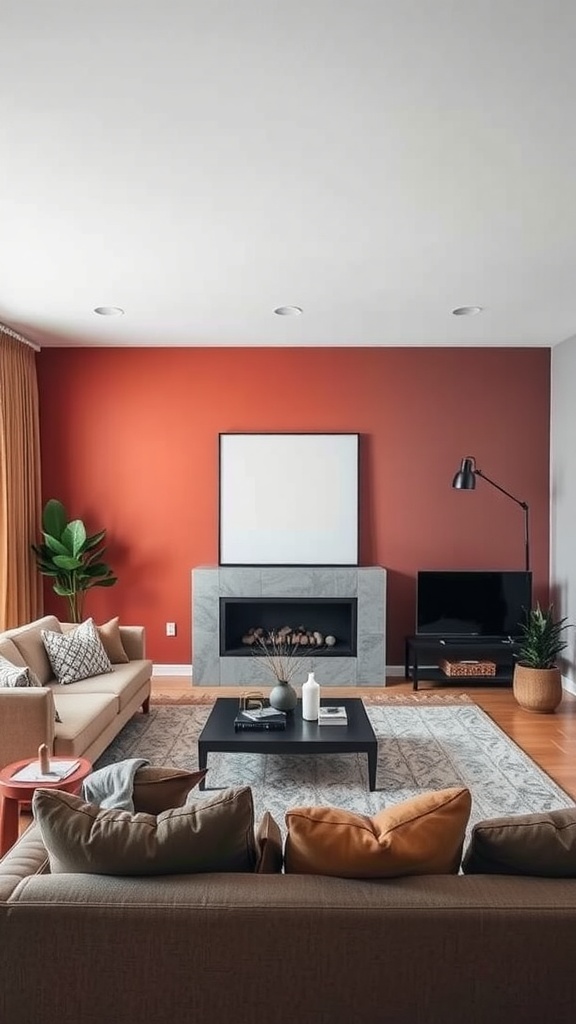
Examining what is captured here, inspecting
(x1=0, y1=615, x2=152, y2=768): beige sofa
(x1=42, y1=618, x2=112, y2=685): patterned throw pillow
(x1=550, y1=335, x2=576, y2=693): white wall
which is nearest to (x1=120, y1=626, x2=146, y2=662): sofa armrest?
(x1=0, y1=615, x2=152, y2=768): beige sofa

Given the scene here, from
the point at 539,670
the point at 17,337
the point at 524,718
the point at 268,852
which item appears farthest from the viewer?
the point at 17,337

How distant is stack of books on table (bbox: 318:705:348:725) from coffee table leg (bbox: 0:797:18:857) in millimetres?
1616

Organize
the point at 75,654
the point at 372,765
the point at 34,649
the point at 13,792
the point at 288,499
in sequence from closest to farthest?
1. the point at 13,792
2. the point at 372,765
3. the point at 34,649
4. the point at 75,654
5. the point at 288,499

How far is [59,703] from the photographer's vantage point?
376cm

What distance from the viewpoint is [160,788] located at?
1791mm

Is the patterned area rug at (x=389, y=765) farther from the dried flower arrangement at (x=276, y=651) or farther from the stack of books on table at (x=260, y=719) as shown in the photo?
the dried flower arrangement at (x=276, y=651)

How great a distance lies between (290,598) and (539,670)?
197 cm

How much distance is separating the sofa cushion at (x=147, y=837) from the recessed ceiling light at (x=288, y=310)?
3736 millimetres

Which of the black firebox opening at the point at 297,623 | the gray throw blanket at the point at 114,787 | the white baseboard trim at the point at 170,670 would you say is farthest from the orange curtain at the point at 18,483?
the gray throw blanket at the point at 114,787

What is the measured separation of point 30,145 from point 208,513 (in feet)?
12.1

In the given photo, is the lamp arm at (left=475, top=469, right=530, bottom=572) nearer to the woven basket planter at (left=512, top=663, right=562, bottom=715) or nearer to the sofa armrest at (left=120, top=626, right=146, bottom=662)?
the woven basket planter at (left=512, top=663, right=562, bottom=715)

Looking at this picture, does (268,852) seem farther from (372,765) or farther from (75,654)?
(75,654)

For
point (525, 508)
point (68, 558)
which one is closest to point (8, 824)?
point (68, 558)

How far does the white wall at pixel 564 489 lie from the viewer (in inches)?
215
